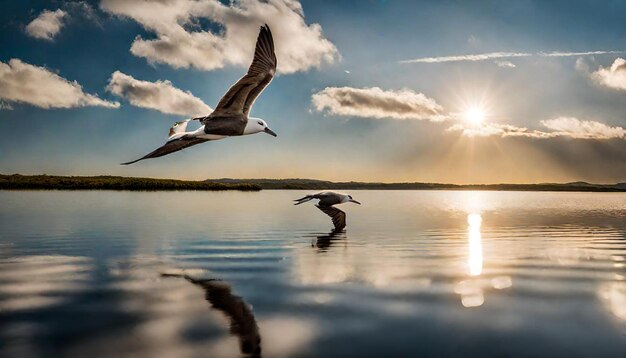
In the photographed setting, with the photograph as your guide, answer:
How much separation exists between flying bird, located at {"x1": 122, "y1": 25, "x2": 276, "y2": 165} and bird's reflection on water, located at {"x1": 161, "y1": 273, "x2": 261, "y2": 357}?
3.17 metres

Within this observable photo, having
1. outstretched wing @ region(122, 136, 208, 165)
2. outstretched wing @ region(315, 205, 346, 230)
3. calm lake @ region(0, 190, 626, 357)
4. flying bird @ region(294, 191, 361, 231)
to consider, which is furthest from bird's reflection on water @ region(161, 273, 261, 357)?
outstretched wing @ region(315, 205, 346, 230)

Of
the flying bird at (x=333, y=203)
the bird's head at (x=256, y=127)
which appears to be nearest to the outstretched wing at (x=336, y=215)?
the flying bird at (x=333, y=203)

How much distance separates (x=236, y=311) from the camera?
960 cm

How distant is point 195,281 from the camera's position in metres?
12.5

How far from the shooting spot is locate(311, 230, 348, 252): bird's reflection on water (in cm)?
1944

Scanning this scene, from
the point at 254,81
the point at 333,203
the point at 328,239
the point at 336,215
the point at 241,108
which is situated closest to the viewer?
the point at 254,81

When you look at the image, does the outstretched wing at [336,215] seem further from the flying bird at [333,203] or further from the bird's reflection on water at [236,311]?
the bird's reflection on water at [236,311]

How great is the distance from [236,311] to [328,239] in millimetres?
12618

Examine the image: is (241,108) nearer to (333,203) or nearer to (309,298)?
(309,298)

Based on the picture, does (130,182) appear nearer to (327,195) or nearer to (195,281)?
(327,195)

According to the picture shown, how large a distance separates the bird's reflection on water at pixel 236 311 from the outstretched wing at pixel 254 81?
3829 millimetres

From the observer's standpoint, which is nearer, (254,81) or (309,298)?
(309,298)

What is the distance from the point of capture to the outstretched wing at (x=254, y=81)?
35.7 feet

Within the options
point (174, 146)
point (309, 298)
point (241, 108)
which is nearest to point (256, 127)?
point (241, 108)
